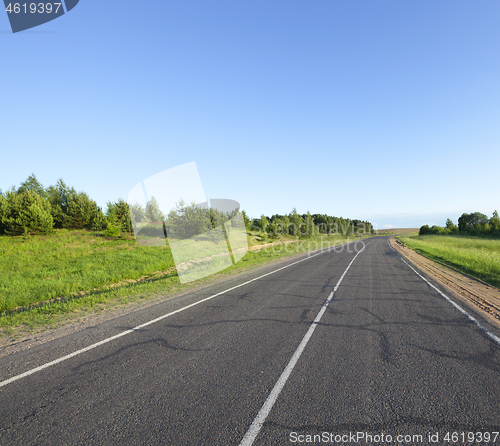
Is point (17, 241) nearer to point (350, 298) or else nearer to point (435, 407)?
point (350, 298)

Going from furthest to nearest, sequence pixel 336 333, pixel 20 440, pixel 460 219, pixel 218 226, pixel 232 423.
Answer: pixel 460 219
pixel 218 226
pixel 336 333
pixel 232 423
pixel 20 440

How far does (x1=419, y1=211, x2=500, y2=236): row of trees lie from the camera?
69.1 meters

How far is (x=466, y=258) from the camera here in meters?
19.5

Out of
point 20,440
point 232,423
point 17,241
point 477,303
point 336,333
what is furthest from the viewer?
point 17,241

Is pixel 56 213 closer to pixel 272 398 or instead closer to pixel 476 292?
pixel 272 398

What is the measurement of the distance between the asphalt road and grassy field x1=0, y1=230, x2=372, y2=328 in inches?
127

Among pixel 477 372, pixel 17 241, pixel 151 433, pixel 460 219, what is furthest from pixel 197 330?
pixel 460 219

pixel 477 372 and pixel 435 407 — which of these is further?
pixel 477 372

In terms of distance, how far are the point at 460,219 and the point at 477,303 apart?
10437 cm

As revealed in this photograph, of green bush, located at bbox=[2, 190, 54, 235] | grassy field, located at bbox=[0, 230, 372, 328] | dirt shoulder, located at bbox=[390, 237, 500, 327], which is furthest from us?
green bush, located at bbox=[2, 190, 54, 235]

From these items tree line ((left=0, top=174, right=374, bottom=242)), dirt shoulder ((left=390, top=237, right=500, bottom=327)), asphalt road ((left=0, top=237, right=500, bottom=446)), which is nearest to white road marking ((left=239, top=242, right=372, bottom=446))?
asphalt road ((left=0, top=237, right=500, bottom=446))

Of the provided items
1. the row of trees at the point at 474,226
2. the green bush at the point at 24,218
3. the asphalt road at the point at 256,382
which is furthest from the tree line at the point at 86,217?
the row of trees at the point at 474,226

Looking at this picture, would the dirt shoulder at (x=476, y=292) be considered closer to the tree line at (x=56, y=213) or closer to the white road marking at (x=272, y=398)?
the white road marking at (x=272, y=398)

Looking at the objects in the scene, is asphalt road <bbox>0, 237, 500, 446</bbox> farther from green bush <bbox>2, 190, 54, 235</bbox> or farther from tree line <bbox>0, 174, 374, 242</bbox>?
green bush <bbox>2, 190, 54, 235</bbox>
